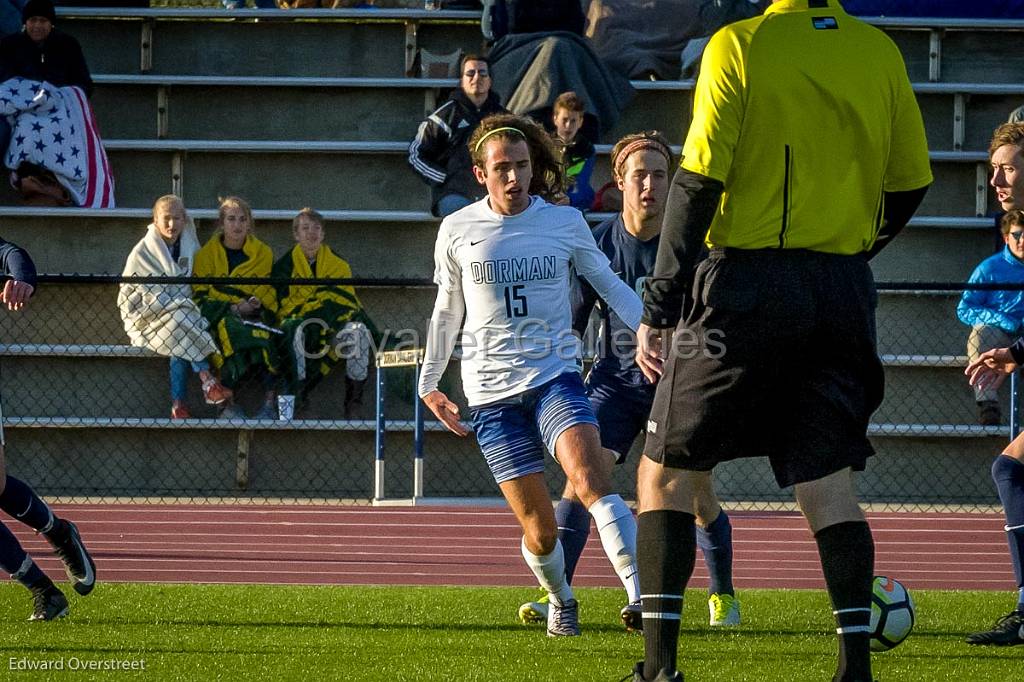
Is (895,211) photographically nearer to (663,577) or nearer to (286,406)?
(663,577)

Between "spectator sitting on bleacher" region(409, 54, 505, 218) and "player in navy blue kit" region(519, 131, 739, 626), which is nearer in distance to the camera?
"player in navy blue kit" region(519, 131, 739, 626)

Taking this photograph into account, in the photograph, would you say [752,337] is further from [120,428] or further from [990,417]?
[120,428]

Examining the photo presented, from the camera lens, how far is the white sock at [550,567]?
5461mm

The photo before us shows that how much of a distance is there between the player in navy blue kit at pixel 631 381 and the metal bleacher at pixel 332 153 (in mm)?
4693

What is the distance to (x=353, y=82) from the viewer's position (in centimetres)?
1330

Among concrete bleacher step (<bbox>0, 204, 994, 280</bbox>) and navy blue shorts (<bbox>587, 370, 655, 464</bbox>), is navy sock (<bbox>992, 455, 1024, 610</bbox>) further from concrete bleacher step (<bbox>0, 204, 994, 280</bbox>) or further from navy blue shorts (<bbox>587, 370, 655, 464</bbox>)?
concrete bleacher step (<bbox>0, 204, 994, 280</bbox>)

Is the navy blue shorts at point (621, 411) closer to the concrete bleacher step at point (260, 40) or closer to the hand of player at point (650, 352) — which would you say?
the hand of player at point (650, 352)

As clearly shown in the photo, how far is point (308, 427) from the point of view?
1054 cm

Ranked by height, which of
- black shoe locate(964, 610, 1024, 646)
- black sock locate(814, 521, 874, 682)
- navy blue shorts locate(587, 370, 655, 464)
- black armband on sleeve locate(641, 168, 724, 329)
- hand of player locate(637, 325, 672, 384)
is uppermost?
black armband on sleeve locate(641, 168, 724, 329)

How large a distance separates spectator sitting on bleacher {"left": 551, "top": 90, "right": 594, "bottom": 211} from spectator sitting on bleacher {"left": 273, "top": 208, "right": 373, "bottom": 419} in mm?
1744

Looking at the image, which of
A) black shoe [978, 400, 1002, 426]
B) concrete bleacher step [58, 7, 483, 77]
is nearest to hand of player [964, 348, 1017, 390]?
black shoe [978, 400, 1002, 426]

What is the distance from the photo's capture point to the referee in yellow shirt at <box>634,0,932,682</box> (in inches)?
147

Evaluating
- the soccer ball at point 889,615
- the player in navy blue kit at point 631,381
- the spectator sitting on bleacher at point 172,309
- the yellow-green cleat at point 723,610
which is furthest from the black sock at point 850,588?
the spectator sitting on bleacher at point 172,309

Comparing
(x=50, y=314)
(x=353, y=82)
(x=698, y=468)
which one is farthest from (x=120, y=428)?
(x=698, y=468)
